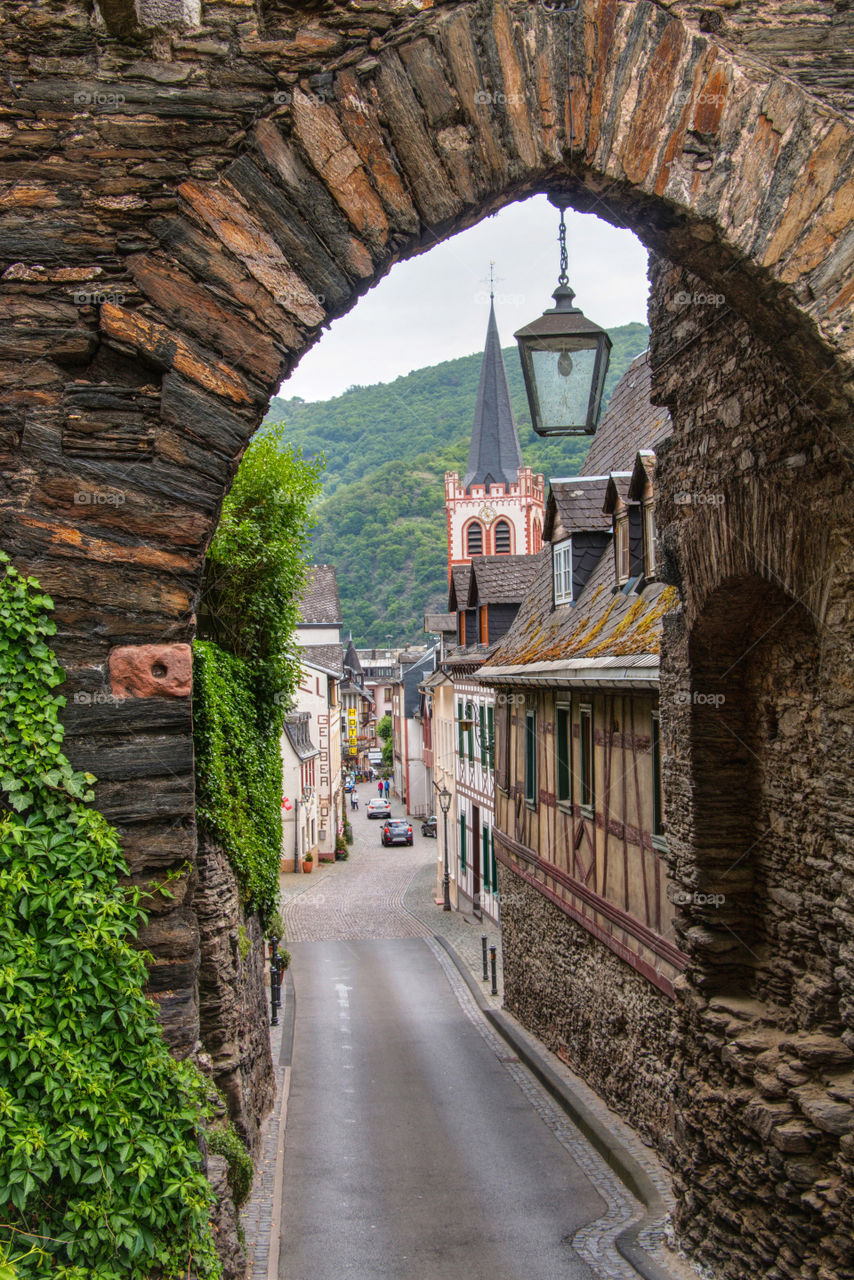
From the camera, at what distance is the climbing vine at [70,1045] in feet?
10.3

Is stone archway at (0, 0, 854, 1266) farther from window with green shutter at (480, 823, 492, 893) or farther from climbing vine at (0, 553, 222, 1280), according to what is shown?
window with green shutter at (480, 823, 492, 893)

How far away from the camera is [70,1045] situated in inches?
127

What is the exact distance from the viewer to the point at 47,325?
346 cm

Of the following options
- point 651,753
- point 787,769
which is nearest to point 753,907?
point 787,769

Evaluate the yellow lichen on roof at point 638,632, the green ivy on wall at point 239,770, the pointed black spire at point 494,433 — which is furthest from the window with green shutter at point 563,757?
the pointed black spire at point 494,433

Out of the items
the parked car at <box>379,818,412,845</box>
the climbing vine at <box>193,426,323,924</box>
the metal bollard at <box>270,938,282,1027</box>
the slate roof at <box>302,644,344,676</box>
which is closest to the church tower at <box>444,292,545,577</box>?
the slate roof at <box>302,644,344,676</box>

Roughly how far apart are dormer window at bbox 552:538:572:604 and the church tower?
43.9 meters

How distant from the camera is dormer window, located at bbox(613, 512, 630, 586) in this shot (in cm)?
1154

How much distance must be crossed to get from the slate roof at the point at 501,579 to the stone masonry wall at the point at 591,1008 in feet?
22.3

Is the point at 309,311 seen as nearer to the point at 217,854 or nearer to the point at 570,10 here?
the point at 570,10

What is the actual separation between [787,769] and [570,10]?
4153mm

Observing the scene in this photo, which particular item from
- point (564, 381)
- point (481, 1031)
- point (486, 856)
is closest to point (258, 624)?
point (564, 381)

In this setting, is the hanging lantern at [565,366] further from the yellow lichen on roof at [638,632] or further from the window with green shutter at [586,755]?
the window with green shutter at [586,755]

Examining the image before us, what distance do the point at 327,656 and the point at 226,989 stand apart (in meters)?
34.3
